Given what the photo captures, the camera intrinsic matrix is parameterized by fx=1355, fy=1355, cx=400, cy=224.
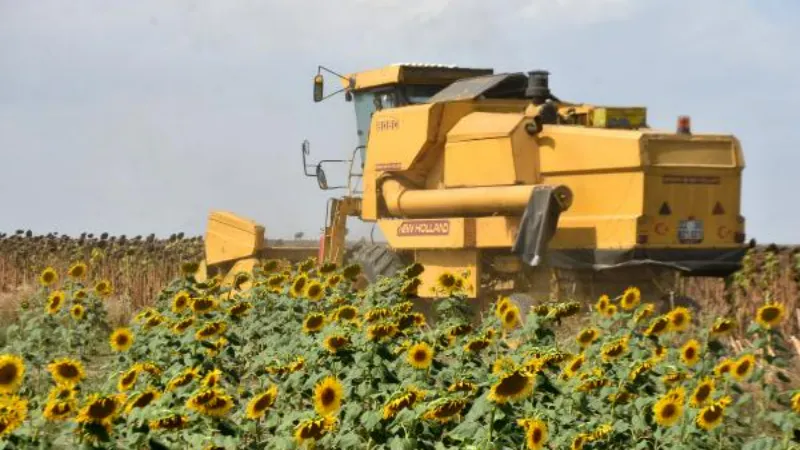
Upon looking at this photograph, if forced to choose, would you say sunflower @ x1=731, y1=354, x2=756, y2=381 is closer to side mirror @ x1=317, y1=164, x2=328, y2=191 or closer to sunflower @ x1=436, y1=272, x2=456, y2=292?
sunflower @ x1=436, y1=272, x2=456, y2=292

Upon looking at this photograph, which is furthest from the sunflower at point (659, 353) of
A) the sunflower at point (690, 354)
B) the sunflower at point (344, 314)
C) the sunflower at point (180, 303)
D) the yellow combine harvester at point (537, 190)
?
the yellow combine harvester at point (537, 190)

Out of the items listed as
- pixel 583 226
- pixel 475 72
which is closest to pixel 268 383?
pixel 583 226

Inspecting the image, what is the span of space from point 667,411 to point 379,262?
31.6 feet

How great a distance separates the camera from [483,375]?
661 centimetres

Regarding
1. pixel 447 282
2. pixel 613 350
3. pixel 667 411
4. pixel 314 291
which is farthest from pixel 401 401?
pixel 314 291

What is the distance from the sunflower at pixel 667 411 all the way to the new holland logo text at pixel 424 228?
8.40m

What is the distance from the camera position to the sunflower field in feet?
17.1

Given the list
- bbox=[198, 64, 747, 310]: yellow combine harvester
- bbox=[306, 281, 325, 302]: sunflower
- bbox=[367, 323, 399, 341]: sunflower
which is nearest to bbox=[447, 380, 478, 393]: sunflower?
bbox=[367, 323, 399, 341]: sunflower

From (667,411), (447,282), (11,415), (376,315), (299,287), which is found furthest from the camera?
(299,287)

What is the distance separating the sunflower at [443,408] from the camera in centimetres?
509

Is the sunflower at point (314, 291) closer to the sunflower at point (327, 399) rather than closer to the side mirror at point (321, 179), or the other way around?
the sunflower at point (327, 399)

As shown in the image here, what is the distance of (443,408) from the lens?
5113 millimetres

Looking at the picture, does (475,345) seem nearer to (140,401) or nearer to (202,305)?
(140,401)

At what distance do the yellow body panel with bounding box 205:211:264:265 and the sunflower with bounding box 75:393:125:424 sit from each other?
468 inches
